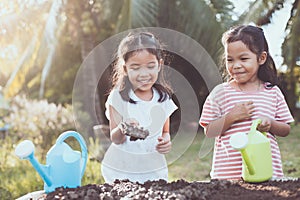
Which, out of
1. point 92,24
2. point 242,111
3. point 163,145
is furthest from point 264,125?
point 92,24

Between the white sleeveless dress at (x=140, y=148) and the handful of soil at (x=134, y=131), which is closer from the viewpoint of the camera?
the handful of soil at (x=134, y=131)

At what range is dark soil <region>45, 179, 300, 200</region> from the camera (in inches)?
62.2

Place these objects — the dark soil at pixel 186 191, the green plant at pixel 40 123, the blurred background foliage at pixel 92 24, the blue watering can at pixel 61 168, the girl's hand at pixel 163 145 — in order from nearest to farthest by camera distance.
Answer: the dark soil at pixel 186 191 → the blue watering can at pixel 61 168 → the girl's hand at pixel 163 145 → the green plant at pixel 40 123 → the blurred background foliage at pixel 92 24

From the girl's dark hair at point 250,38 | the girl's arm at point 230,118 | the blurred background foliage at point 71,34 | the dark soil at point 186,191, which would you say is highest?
the blurred background foliage at point 71,34

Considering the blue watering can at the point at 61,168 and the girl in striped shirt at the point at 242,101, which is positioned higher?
the girl in striped shirt at the point at 242,101

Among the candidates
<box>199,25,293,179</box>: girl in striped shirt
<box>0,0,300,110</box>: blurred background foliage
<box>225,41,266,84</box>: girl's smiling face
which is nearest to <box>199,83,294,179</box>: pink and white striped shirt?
<box>199,25,293,179</box>: girl in striped shirt

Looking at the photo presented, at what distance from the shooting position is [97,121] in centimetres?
912

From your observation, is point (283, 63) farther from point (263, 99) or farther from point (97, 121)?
point (263, 99)

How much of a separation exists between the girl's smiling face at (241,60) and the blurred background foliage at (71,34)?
3.84 metres

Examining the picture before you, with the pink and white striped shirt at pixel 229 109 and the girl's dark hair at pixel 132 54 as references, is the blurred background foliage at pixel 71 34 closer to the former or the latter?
the girl's dark hair at pixel 132 54

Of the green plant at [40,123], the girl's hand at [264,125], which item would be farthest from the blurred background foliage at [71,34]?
the girl's hand at [264,125]

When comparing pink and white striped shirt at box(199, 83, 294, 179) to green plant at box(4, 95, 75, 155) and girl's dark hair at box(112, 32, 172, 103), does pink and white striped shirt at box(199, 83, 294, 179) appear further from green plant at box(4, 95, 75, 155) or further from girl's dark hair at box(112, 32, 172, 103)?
green plant at box(4, 95, 75, 155)

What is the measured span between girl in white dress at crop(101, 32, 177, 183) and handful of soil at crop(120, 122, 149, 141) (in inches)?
3.3

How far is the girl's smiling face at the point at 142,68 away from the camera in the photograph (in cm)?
210
